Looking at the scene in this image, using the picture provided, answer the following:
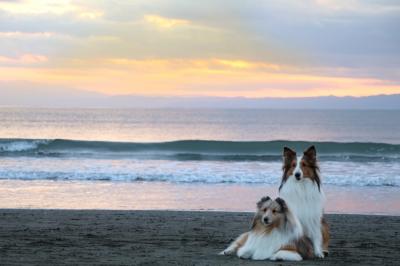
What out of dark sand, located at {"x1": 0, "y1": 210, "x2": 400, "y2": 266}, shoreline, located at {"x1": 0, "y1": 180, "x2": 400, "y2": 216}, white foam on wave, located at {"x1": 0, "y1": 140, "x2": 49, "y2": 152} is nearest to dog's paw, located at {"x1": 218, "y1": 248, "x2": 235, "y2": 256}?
dark sand, located at {"x1": 0, "y1": 210, "x2": 400, "y2": 266}

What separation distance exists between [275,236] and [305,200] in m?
0.58

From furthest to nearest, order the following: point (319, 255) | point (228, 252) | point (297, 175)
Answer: point (228, 252), point (319, 255), point (297, 175)

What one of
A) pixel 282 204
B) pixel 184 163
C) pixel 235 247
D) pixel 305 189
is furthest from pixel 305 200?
pixel 184 163

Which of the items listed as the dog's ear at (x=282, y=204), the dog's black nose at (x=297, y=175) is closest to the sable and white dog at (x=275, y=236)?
the dog's ear at (x=282, y=204)

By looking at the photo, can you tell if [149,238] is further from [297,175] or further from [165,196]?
[165,196]

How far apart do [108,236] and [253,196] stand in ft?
24.4

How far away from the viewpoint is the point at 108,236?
32.7ft

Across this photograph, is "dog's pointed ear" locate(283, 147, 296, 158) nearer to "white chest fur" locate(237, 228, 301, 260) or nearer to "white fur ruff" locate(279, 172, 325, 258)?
"white fur ruff" locate(279, 172, 325, 258)

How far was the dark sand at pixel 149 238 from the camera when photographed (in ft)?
26.2

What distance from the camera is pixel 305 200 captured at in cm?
785

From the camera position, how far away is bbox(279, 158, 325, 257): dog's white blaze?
7812 millimetres

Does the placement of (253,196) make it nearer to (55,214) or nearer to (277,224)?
(55,214)

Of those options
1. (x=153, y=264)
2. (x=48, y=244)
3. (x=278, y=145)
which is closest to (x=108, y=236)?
(x=48, y=244)

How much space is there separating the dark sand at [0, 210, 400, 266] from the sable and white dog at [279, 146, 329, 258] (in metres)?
0.48
